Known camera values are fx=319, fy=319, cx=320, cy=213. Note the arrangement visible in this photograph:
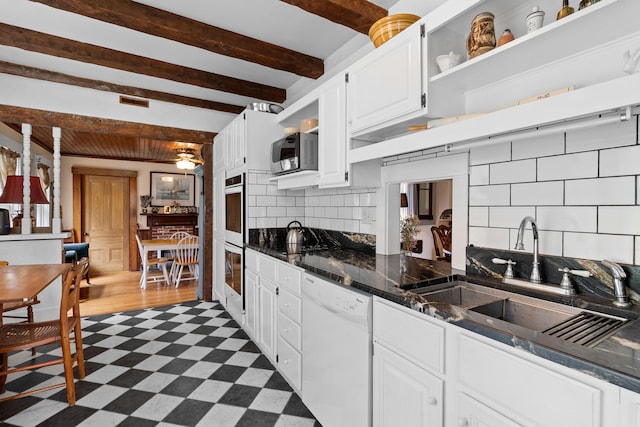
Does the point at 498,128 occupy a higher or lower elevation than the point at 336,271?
higher

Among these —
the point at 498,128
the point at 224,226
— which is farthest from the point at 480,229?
the point at 224,226

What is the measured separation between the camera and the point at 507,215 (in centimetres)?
153

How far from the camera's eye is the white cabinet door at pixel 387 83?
1.54 metres

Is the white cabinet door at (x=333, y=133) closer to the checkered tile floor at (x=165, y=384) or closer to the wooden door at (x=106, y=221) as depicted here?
the checkered tile floor at (x=165, y=384)

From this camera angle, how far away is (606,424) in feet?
2.33

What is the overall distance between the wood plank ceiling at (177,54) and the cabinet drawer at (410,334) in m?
1.81

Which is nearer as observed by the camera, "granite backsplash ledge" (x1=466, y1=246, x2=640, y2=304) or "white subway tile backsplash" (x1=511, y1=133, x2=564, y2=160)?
"granite backsplash ledge" (x1=466, y1=246, x2=640, y2=304)

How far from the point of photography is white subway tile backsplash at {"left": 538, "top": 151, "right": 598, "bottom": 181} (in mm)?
1239

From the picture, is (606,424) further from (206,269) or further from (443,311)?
(206,269)

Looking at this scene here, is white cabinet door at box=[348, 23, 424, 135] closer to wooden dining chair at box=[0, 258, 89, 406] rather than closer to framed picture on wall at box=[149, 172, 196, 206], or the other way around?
wooden dining chair at box=[0, 258, 89, 406]

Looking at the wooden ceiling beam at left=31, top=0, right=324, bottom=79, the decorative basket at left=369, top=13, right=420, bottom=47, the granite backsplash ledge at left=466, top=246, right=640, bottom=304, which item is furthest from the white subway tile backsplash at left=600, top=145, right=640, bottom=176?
the wooden ceiling beam at left=31, top=0, right=324, bottom=79

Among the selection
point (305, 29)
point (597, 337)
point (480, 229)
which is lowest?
point (597, 337)

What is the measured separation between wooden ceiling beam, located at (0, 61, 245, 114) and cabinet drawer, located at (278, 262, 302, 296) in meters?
2.73

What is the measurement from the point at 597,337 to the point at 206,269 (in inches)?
156
